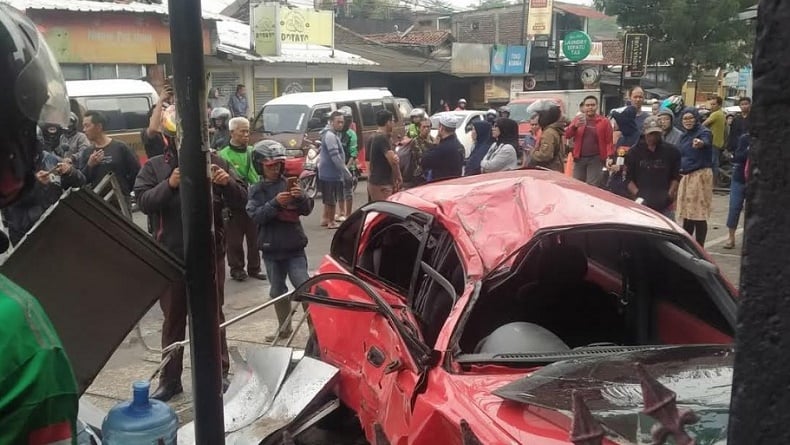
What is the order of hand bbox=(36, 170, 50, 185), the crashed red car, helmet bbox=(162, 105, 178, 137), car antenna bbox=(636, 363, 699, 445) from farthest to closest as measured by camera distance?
hand bbox=(36, 170, 50, 185)
helmet bbox=(162, 105, 178, 137)
the crashed red car
car antenna bbox=(636, 363, 699, 445)

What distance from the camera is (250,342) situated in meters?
5.70

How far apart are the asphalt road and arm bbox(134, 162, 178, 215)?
82 centimetres

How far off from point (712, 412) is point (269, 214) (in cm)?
370

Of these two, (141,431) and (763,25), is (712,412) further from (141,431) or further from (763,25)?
(141,431)

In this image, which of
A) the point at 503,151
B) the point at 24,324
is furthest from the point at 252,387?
the point at 503,151

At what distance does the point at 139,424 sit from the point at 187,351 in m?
2.85

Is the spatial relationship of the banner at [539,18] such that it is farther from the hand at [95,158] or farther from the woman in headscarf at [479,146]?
the hand at [95,158]

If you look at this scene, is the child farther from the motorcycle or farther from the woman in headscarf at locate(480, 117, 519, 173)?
the motorcycle

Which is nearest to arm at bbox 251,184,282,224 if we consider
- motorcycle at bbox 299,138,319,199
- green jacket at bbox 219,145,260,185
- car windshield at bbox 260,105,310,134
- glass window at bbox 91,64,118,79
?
green jacket at bbox 219,145,260,185

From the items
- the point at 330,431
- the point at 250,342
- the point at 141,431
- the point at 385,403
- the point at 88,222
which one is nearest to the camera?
the point at 88,222

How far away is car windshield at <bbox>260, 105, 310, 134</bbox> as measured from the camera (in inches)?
551

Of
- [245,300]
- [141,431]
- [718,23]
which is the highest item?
[718,23]

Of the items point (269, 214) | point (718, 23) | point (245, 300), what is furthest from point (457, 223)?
point (718, 23)

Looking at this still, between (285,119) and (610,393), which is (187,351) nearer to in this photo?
(610,393)
